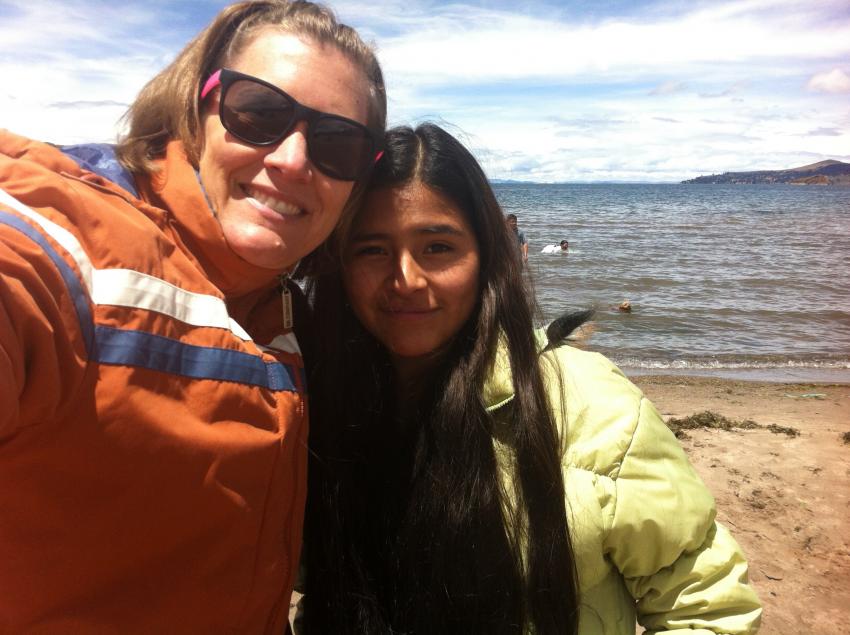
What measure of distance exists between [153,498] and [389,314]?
3.57ft

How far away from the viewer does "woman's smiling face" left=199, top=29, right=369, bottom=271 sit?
1479 mm

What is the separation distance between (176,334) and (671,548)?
135 cm

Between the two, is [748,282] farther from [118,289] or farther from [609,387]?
[118,289]

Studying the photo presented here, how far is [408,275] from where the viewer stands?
202 centimetres

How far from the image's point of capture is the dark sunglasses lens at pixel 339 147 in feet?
5.27

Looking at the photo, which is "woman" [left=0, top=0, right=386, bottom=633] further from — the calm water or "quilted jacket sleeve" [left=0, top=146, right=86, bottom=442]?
the calm water

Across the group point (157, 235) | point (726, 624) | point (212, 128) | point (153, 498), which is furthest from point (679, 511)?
point (212, 128)

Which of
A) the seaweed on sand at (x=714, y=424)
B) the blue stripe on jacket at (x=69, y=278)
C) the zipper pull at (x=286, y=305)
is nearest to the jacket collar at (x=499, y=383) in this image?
the zipper pull at (x=286, y=305)

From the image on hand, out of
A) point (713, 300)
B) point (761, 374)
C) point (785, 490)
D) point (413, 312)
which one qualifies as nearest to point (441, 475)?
point (413, 312)

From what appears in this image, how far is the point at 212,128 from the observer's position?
1.55m

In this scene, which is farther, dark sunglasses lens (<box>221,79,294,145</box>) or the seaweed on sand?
the seaweed on sand

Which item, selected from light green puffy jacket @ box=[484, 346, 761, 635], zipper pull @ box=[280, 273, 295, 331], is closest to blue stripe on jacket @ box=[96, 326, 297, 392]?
zipper pull @ box=[280, 273, 295, 331]

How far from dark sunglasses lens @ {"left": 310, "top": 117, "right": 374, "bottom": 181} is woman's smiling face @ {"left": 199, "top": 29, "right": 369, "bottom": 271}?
3 cm

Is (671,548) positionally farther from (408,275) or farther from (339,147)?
(339,147)
